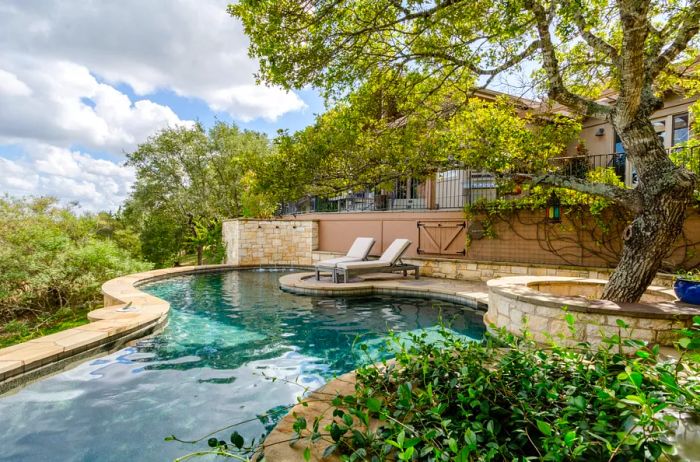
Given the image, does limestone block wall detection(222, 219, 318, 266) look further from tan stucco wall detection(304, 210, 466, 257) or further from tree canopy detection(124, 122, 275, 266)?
tree canopy detection(124, 122, 275, 266)

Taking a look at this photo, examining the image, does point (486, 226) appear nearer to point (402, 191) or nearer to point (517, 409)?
point (402, 191)

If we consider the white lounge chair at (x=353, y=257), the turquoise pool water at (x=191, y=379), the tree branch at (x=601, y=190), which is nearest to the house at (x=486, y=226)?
the white lounge chair at (x=353, y=257)

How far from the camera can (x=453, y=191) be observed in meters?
12.2

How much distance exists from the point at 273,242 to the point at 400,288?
7877 millimetres

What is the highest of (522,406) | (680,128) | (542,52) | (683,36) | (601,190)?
(680,128)

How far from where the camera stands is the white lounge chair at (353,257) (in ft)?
33.5

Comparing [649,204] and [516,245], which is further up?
[649,204]

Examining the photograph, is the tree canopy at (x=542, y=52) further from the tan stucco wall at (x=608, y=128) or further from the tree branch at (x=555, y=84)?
the tan stucco wall at (x=608, y=128)

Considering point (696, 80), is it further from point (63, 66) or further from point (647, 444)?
point (63, 66)

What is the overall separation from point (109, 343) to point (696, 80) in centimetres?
1123

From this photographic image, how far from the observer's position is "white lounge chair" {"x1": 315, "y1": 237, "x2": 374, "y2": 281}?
33.5 feet

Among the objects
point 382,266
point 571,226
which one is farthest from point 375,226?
point 571,226

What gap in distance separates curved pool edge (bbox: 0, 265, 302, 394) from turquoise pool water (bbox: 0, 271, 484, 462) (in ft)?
0.51

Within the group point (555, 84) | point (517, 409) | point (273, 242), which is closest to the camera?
point (517, 409)
